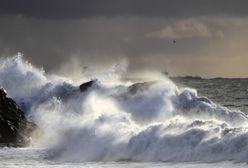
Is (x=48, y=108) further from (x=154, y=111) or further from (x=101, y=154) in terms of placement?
(x=101, y=154)

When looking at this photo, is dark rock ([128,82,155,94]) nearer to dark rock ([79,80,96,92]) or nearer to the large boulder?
dark rock ([79,80,96,92])

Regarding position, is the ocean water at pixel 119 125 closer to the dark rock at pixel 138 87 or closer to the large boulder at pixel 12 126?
the dark rock at pixel 138 87

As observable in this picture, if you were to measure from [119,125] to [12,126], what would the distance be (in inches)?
212

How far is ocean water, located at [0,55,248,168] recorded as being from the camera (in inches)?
985

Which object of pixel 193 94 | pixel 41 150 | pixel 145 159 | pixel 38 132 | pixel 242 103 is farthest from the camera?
pixel 242 103

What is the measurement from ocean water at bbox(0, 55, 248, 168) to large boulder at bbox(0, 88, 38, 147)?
1.68ft

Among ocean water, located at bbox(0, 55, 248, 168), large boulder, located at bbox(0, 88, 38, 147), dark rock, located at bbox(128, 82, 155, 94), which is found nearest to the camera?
ocean water, located at bbox(0, 55, 248, 168)

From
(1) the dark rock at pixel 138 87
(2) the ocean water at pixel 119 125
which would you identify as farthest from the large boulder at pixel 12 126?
(1) the dark rock at pixel 138 87

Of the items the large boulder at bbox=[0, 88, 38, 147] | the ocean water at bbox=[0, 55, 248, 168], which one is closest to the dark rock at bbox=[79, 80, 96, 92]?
the ocean water at bbox=[0, 55, 248, 168]

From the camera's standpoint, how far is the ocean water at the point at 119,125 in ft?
82.1

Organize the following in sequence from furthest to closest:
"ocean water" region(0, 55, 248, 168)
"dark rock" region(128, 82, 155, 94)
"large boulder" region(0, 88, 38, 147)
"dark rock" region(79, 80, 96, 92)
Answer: "dark rock" region(79, 80, 96, 92)
"dark rock" region(128, 82, 155, 94)
"large boulder" region(0, 88, 38, 147)
"ocean water" region(0, 55, 248, 168)

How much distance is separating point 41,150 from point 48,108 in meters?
8.21

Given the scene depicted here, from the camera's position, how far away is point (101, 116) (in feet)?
103

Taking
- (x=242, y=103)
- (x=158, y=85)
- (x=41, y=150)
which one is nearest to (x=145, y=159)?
(x=41, y=150)
